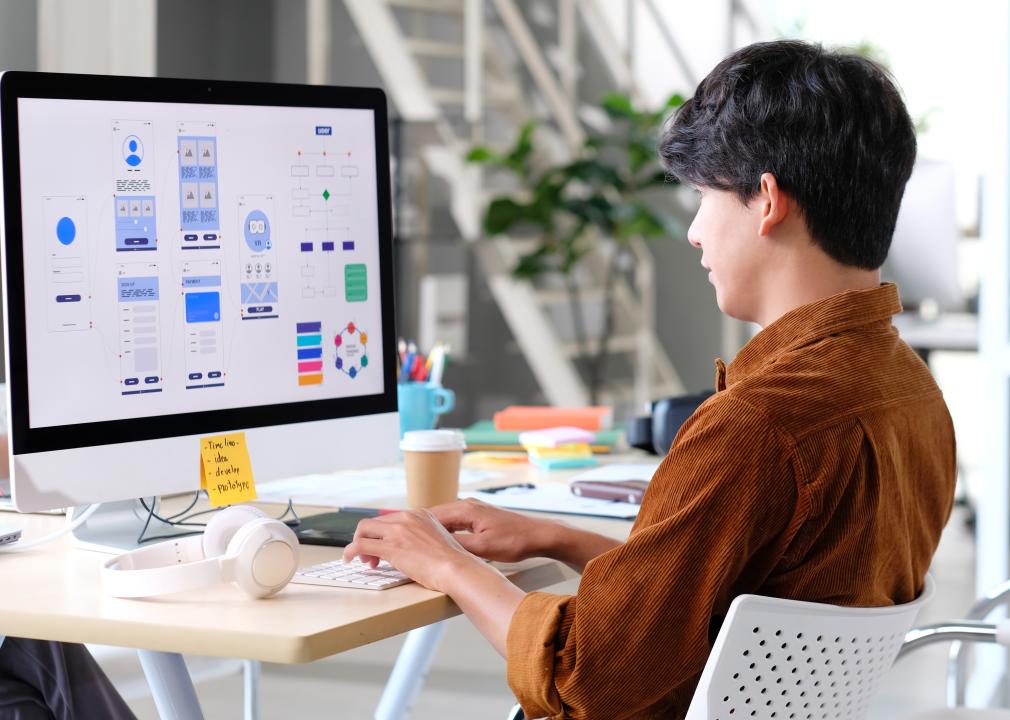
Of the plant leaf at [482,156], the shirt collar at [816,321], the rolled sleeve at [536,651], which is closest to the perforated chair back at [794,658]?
the rolled sleeve at [536,651]

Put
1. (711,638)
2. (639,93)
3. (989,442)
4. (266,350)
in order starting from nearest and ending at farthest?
(711,638)
(266,350)
(989,442)
(639,93)

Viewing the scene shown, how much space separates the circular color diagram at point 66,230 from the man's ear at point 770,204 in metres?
0.69

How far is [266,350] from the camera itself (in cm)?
143

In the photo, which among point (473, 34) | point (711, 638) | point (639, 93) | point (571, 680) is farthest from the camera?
point (639, 93)

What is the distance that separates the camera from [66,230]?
4.14ft

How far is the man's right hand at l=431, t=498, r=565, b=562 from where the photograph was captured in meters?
1.30

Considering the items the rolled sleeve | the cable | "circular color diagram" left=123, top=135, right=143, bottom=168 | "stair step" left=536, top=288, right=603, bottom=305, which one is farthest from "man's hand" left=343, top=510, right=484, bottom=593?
"stair step" left=536, top=288, right=603, bottom=305

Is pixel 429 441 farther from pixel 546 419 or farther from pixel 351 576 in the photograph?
pixel 546 419

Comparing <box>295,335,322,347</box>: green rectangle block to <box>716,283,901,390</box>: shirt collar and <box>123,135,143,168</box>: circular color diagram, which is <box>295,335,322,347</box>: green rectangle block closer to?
<box>123,135,143,168</box>: circular color diagram

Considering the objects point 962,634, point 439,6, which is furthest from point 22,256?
point 439,6

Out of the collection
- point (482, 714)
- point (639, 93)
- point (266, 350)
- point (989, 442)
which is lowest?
point (482, 714)

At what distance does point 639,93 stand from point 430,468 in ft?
16.2

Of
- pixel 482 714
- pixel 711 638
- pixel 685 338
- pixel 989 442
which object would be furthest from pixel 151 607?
pixel 685 338

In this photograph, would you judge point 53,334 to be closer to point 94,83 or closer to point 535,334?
point 94,83
